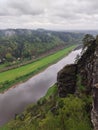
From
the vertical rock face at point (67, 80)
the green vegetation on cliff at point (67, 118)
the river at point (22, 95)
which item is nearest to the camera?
the green vegetation on cliff at point (67, 118)

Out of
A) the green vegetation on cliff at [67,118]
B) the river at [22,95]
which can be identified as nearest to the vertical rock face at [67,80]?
the green vegetation on cliff at [67,118]

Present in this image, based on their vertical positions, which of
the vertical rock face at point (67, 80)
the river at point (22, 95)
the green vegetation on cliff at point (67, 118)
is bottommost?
the river at point (22, 95)

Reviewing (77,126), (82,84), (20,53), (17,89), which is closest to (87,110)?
(77,126)

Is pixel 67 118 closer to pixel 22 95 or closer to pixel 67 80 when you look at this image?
pixel 67 80

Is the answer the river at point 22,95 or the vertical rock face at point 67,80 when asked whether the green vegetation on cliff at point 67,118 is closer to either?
the vertical rock face at point 67,80

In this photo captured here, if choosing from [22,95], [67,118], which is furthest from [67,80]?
[22,95]

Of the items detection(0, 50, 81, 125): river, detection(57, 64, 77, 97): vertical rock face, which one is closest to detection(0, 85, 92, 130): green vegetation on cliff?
detection(57, 64, 77, 97): vertical rock face

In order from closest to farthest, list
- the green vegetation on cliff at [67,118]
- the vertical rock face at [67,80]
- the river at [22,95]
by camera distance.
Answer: the green vegetation on cliff at [67,118] < the vertical rock face at [67,80] < the river at [22,95]

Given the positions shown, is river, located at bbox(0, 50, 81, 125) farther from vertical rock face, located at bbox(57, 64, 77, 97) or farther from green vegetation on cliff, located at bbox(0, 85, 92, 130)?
green vegetation on cliff, located at bbox(0, 85, 92, 130)

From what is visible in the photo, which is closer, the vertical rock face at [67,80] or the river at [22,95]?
the vertical rock face at [67,80]
